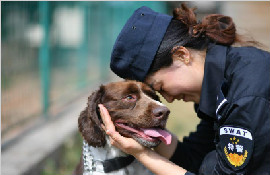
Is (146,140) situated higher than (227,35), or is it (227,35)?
(227,35)

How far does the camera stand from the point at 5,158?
4.36 meters

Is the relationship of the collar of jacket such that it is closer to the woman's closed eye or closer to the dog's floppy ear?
the woman's closed eye

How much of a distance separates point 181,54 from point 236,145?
764 mm

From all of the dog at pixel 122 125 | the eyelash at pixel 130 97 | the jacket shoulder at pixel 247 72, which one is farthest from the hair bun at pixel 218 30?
the eyelash at pixel 130 97

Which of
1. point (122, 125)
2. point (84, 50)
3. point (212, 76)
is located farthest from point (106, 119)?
point (84, 50)

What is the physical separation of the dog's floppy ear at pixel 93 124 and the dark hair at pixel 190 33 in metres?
0.48

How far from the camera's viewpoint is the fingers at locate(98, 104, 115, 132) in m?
2.87

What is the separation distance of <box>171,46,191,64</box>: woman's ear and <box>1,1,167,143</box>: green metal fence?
8.46ft

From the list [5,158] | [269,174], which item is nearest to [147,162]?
[269,174]

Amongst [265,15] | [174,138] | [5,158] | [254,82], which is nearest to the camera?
[254,82]

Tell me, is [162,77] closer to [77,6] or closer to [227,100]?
[227,100]

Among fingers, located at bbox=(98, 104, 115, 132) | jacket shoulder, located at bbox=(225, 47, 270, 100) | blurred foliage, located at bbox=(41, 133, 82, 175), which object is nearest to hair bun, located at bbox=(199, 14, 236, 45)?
jacket shoulder, located at bbox=(225, 47, 270, 100)

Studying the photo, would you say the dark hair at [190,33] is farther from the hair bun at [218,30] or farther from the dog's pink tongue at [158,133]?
the dog's pink tongue at [158,133]

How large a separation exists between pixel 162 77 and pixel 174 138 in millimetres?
743
